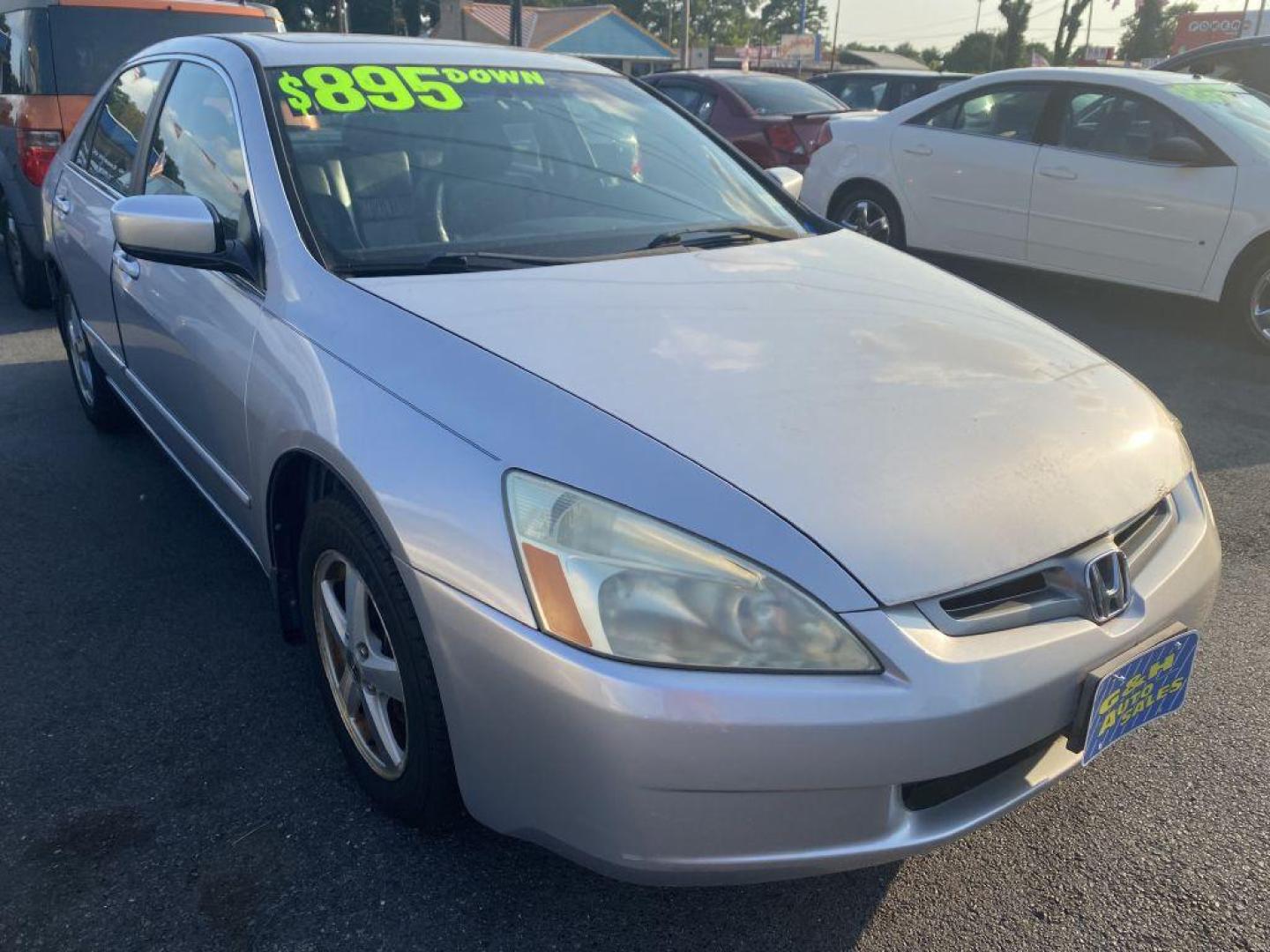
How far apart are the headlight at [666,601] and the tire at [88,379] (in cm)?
327

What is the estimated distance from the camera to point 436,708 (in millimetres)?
1898

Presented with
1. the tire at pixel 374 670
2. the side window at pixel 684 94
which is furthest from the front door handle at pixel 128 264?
the side window at pixel 684 94

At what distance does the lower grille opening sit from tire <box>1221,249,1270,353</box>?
4960mm

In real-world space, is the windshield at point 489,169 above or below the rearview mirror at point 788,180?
above

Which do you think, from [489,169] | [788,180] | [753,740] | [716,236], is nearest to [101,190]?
[489,169]

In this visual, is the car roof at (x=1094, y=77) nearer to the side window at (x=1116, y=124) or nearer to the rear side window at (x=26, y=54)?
the side window at (x=1116, y=124)

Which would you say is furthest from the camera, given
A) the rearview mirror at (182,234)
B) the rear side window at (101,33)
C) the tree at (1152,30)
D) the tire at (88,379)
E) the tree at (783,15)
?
the tree at (783,15)

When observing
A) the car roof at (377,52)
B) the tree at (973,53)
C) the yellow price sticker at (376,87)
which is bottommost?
the tree at (973,53)

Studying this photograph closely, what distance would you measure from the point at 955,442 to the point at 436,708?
1.05 metres

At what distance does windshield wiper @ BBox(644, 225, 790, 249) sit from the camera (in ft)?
9.30

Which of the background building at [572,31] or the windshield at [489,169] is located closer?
the windshield at [489,169]

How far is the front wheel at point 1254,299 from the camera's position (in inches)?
225

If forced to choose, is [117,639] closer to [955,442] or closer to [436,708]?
[436,708]

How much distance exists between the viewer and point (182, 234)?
8.05 ft
